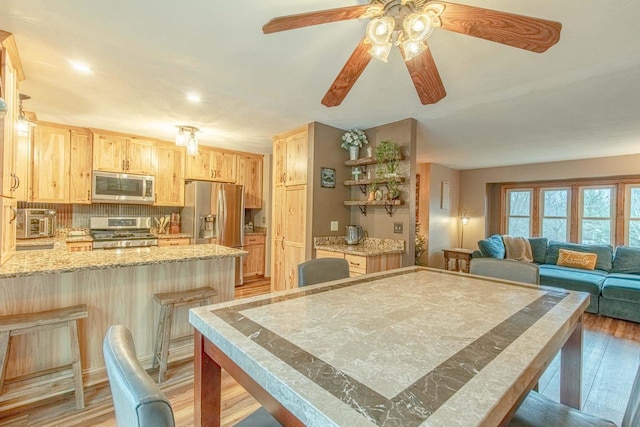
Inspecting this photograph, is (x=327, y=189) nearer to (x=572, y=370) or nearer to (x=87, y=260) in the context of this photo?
(x=87, y=260)

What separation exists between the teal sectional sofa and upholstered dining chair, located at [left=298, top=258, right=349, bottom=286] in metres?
3.32

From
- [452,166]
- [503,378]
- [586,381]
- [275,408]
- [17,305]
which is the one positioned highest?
[452,166]

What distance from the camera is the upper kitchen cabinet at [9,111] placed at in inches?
73.4

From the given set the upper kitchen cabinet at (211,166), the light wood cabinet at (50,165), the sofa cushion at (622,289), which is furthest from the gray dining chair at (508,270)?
the light wood cabinet at (50,165)

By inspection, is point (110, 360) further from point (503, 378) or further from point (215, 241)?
point (215, 241)

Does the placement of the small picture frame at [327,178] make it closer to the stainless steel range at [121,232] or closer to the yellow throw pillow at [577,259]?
the stainless steel range at [121,232]

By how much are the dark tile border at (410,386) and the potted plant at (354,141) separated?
9.39ft

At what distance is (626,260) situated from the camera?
440cm

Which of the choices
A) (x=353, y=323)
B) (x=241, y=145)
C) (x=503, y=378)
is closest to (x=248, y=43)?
(x=353, y=323)

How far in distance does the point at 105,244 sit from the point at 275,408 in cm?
428

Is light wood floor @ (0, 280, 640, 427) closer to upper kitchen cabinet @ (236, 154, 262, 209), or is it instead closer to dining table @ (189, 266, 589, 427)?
dining table @ (189, 266, 589, 427)

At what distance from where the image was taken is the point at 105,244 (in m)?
4.00

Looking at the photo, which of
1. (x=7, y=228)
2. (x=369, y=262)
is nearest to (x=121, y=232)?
(x=7, y=228)

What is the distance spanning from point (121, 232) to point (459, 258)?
591 centimetres
